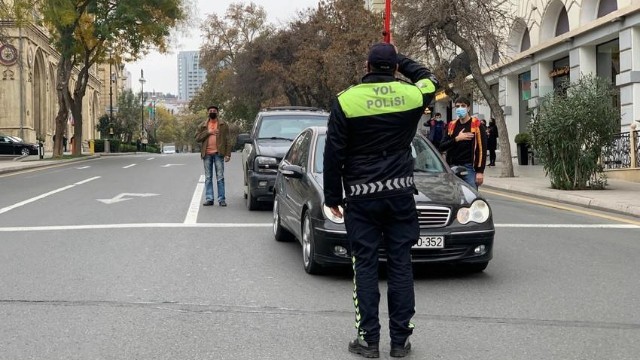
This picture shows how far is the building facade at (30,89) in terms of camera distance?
53.1m

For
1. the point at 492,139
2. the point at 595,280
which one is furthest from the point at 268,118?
the point at 492,139

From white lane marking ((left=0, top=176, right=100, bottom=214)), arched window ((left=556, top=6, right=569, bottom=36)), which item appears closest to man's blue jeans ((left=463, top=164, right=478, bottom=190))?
white lane marking ((left=0, top=176, right=100, bottom=214))

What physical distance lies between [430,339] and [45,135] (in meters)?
60.5

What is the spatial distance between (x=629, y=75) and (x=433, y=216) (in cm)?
1705

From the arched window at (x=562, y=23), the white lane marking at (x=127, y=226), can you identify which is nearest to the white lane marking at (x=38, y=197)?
the white lane marking at (x=127, y=226)

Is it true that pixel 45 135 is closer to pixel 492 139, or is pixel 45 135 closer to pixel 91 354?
pixel 492 139

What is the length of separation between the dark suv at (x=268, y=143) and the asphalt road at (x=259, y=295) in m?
0.97

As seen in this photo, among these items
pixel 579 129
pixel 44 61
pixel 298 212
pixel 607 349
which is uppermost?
pixel 44 61

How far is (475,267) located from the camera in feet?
23.9

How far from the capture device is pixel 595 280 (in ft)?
22.7

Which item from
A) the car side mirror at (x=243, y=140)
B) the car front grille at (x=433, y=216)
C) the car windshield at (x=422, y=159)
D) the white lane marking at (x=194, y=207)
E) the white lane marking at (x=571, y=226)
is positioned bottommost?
the white lane marking at (x=571, y=226)

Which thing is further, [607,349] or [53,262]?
[53,262]

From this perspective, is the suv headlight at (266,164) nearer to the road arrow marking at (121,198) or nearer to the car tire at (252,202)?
the car tire at (252,202)

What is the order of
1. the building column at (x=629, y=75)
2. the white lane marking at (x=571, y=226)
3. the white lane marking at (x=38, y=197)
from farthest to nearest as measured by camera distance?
the building column at (x=629, y=75), the white lane marking at (x=38, y=197), the white lane marking at (x=571, y=226)
